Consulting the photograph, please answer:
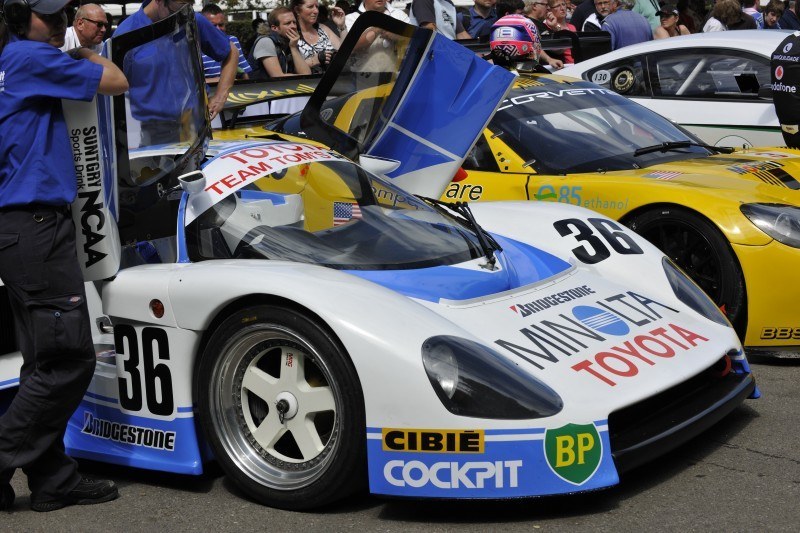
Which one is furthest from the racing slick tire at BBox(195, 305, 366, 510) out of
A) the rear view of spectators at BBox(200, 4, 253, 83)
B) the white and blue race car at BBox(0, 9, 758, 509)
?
the rear view of spectators at BBox(200, 4, 253, 83)

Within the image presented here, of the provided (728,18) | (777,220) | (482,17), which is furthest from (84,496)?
(728,18)

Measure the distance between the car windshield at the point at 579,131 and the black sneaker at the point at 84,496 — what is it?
341 centimetres

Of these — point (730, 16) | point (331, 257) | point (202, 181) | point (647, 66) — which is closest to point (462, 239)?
point (331, 257)

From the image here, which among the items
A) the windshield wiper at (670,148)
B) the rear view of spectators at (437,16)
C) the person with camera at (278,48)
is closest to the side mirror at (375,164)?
the windshield wiper at (670,148)

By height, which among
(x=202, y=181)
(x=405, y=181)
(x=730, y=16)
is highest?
(x=202, y=181)

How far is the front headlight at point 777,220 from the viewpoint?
5641mm

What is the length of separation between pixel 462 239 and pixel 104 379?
1.56 metres

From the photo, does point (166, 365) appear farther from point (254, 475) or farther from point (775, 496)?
point (775, 496)

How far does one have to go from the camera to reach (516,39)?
786 centimetres

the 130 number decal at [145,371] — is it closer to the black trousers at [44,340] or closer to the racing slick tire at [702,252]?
the black trousers at [44,340]

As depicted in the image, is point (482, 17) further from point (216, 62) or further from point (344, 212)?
point (344, 212)

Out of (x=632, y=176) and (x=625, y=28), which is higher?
(x=632, y=176)

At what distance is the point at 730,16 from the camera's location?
12523 mm

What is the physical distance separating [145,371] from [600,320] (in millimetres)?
1713
